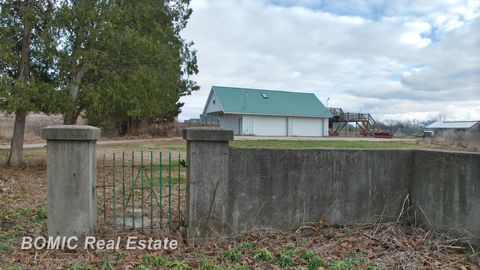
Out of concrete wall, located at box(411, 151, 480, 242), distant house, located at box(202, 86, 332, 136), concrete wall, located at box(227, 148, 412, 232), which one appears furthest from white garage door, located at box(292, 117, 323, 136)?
concrete wall, located at box(411, 151, 480, 242)

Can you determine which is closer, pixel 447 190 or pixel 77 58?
pixel 447 190

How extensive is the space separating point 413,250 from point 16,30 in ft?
31.8

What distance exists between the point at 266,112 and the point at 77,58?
2953cm

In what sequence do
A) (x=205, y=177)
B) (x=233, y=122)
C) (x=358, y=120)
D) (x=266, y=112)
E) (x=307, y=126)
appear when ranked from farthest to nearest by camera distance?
(x=358, y=120) → (x=307, y=126) → (x=233, y=122) → (x=266, y=112) → (x=205, y=177)

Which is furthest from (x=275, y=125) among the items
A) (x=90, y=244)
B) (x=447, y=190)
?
(x=90, y=244)

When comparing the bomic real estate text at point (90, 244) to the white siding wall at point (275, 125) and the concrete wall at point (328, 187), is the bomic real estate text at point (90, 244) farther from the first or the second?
the white siding wall at point (275, 125)

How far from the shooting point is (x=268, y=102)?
40062 mm

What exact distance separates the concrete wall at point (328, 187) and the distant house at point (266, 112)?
3198cm

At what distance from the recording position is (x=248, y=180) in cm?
480

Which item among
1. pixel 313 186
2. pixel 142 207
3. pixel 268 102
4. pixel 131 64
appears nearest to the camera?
pixel 142 207

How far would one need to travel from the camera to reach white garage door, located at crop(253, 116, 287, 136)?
3862cm

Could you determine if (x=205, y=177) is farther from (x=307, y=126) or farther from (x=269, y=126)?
(x=307, y=126)

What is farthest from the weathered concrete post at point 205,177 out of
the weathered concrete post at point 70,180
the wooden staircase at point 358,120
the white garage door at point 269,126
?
the wooden staircase at point 358,120

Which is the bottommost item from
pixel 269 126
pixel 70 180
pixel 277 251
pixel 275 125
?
pixel 277 251
